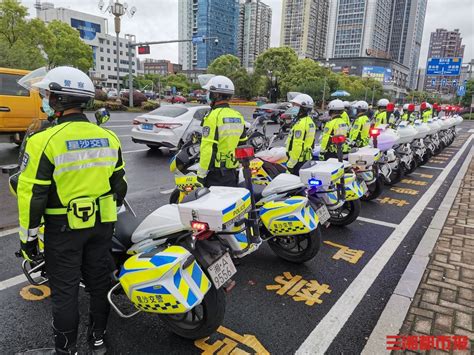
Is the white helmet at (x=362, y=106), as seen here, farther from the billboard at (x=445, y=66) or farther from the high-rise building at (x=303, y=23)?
the high-rise building at (x=303, y=23)

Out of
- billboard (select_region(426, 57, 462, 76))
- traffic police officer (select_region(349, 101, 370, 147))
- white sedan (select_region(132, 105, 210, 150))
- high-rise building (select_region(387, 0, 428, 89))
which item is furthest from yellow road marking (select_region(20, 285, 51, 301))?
high-rise building (select_region(387, 0, 428, 89))

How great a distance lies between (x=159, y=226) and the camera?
2.73 meters

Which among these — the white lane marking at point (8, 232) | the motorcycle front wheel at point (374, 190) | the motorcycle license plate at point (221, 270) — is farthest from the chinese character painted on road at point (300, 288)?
the motorcycle front wheel at point (374, 190)

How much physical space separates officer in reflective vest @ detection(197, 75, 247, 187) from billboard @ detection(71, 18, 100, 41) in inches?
3882

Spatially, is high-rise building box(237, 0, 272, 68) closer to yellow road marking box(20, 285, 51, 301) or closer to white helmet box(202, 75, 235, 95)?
white helmet box(202, 75, 235, 95)

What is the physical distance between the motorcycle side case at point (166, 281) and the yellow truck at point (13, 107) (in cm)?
761

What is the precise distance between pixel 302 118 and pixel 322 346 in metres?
3.11

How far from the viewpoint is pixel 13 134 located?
886 cm

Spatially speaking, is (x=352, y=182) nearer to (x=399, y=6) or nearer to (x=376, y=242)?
(x=376, y=242)

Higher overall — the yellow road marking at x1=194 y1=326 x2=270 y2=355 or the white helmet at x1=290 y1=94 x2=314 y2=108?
the white helmet at x1=290 y1=94 x2=314 y2=108

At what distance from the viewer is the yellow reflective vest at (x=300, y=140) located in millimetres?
4977

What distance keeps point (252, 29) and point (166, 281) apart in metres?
115

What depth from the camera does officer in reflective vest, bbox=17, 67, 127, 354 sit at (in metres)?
2.07

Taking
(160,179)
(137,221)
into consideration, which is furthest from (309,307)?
(160,179)
